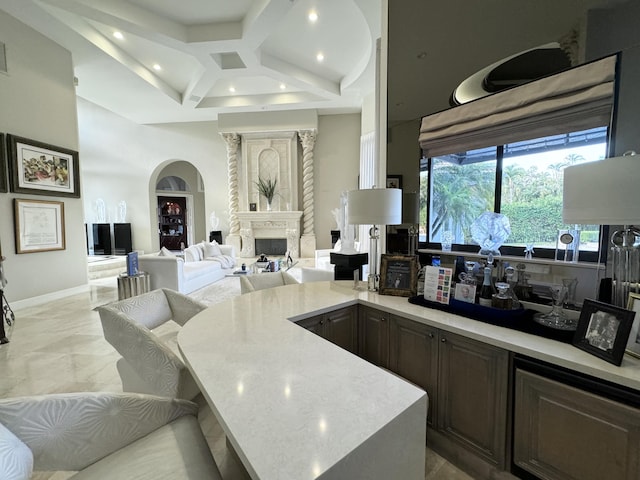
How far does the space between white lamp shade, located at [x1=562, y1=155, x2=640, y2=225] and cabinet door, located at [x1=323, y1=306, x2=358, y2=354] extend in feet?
4.18

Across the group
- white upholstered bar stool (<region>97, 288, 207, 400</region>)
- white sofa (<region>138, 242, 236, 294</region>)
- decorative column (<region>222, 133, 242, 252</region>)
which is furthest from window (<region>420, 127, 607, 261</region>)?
decorative column (<region>222, 133, 242, 252</region>)

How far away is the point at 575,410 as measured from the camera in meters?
1.11

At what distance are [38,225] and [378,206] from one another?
5.47 metres

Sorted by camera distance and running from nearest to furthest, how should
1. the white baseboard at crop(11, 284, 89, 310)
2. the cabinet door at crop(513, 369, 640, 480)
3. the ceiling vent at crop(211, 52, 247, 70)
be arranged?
the cabinet door at crop(513, 369, 640, 480) → the white baseboard at crop(11, 284, 89, 310) → the ceiling vent at crop(211, 52, 247, 70)

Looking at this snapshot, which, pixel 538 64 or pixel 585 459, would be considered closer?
pixel 585 459

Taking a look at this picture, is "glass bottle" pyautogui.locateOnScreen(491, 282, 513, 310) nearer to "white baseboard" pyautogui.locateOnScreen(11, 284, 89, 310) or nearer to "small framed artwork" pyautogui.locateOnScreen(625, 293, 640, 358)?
"small framed artwork" pyautogui.locateOnScreen(625, 293, 640, 358)

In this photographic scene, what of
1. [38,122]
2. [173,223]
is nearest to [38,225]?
[38,122]

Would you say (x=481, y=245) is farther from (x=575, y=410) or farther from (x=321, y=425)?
(x=321, y=425)

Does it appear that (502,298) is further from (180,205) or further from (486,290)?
(180,205)

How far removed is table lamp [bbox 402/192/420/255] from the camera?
221cm

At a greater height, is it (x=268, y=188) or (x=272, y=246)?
(x=268, y=188)

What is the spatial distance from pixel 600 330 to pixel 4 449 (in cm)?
197

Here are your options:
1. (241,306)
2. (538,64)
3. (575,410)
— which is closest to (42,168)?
(241,306)

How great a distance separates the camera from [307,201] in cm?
880
